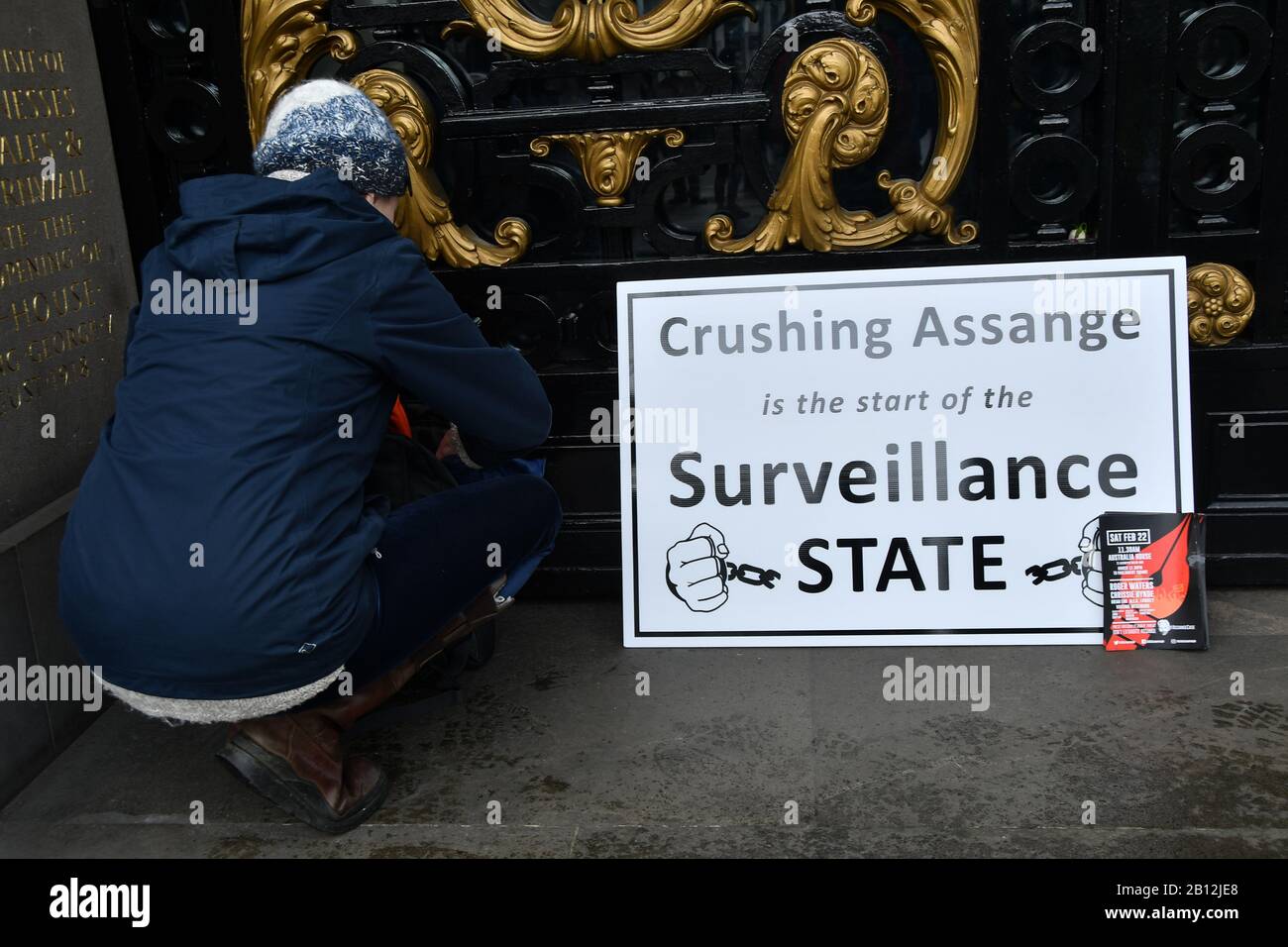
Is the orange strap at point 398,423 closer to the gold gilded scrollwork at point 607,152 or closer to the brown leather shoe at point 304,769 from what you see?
the brown leather shoe at point 304,769

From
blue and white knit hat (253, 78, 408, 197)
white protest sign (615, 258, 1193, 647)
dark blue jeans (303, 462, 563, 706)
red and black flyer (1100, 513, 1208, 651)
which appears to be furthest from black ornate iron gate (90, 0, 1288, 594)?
blue and white knit hat (253, 78, 408, 197)

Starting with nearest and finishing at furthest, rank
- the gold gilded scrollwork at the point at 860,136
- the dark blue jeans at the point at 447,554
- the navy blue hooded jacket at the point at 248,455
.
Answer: the navy blue hooded jacket at the point at 248,455 → the dark blue jeans at the point at 447,554 → the gold gilded scrollwork at the point at 860,136

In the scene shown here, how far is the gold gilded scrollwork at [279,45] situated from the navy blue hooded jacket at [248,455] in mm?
1012

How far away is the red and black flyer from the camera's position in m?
2.98

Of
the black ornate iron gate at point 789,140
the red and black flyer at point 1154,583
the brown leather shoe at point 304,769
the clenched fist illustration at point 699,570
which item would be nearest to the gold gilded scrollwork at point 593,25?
the black ornate iron gate at point 789,140

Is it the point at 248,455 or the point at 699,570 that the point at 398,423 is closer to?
the point at 248,455

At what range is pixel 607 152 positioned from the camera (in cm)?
320

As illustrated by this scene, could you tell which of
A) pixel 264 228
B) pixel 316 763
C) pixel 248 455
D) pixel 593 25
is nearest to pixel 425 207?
pixel 593 25

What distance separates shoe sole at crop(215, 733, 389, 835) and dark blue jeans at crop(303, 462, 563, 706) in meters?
0.15

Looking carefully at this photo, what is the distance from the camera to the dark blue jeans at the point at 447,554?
8.23 feet

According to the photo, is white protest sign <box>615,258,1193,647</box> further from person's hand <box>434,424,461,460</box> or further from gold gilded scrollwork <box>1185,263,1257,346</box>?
person's hand <box>434,424,461,460</box>
